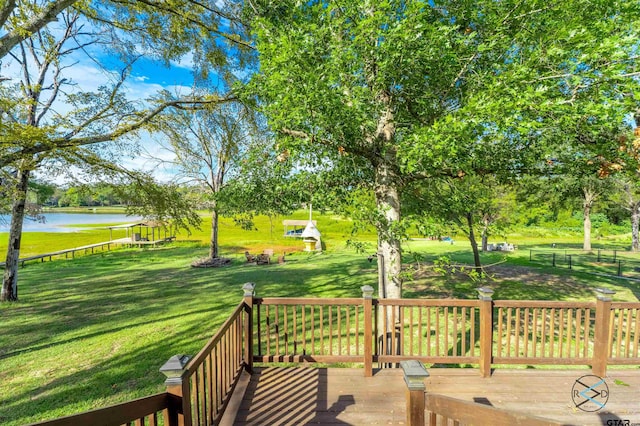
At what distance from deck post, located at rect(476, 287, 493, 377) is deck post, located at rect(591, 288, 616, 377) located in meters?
1.50

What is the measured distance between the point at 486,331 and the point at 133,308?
31.1 ft

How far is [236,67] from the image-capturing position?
9.00m

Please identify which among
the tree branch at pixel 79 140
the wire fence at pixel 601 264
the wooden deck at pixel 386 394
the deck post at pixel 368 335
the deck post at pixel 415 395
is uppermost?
the tree branch at pixel 79 140

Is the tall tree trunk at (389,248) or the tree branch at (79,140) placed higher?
the tree branch at (79,140)

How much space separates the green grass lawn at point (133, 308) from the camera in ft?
15.2

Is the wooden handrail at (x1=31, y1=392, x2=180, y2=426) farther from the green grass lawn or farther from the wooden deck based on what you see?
the green grass lawn

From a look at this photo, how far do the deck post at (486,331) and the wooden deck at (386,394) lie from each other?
17 cm

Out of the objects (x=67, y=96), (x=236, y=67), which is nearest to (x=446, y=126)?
(x=236, y=67)

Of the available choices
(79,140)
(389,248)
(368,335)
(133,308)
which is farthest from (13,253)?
(389,248)

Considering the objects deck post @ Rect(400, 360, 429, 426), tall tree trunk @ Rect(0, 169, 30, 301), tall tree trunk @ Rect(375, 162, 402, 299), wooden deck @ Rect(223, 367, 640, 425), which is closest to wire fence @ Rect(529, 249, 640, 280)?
wooden deck @ Rect(223, 367, 640, 425)

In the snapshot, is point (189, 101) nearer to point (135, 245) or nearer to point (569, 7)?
point (569, 7)

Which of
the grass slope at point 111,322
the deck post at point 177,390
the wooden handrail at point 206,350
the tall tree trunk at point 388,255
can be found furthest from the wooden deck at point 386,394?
the grass slope at point 111,322

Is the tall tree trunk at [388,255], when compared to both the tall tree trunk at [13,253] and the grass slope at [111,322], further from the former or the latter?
the tall tree trunk at [13,253]

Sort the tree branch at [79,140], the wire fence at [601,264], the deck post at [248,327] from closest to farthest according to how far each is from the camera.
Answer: the deck post at [248,327]
the tree branch at [79,140]
the wire fence at [601,264]
